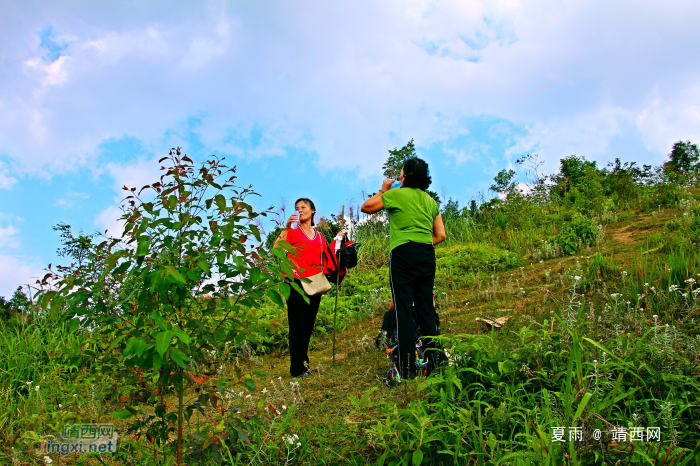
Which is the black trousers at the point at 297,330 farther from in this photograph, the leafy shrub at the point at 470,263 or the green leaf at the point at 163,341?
the leafy shrub at the point at 470,263

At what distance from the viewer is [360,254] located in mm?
10711

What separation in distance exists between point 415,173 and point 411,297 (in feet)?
3.76

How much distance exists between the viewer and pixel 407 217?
3900 mm

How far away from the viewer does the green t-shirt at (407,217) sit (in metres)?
3.90

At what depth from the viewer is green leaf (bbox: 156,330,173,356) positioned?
1.62 m

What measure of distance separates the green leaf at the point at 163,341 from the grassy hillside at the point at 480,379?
1.72 ft

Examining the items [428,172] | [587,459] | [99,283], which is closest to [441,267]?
[428,172]

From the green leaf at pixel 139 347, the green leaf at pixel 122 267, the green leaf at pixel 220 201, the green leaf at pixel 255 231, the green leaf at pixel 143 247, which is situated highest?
the green leaf at pixel 220 201

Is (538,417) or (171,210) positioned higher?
(171,210)

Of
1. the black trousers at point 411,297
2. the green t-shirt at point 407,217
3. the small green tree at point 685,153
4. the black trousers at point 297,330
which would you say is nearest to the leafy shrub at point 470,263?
the black trousers at point 297,330

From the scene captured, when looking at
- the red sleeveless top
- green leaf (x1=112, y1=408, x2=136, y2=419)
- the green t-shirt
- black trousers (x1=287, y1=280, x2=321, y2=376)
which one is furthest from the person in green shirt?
green leaf (x1=112, y1=408, x2=136, y2=419)

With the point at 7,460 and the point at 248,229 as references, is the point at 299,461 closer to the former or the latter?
the point at 248,229

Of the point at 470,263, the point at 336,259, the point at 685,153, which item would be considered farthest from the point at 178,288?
the point at 685,153

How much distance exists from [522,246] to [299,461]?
8.36 metres
